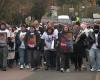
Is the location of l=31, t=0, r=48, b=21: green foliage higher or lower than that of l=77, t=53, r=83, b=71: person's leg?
higher

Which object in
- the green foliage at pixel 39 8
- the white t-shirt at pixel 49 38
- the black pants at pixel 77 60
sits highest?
the green foliage at pixel 39 8

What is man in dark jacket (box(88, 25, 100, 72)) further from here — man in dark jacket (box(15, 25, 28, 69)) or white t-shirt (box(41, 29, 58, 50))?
man in dark jacket (box(15, 25, 28, 69))

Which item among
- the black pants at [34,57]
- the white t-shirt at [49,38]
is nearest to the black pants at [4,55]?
the black pants at [34,57]

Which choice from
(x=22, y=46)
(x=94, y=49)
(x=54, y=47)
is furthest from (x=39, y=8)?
(x=94, y=49)

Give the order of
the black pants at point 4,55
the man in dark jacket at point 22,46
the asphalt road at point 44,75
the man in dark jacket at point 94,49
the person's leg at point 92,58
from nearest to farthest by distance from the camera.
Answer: the asphalt road at point 44,75 → the man in dark jacket at point 94,49 → the person's leg at point 92,58 → the black pants at point 4,55 → the man in dark jacket at point 22,46

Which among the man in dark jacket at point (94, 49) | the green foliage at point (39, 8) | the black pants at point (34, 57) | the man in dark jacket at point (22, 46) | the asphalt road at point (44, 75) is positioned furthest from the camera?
the green foliage at point (39, 8)

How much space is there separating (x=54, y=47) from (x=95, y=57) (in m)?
1.67

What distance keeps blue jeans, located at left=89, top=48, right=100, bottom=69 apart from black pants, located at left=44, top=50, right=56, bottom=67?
1528mm

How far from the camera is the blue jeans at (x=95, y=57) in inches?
746

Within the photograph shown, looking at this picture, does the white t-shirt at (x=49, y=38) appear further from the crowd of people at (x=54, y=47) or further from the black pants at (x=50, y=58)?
the black pants at (x=50, y=58)

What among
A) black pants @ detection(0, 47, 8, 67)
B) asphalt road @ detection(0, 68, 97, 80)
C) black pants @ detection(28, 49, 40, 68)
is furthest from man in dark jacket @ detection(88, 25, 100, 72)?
black pants @ detection(0, 47, 8, 67)

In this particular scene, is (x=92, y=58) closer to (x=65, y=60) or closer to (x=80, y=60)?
(x=80, y=60)

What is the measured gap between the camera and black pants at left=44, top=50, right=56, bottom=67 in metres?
19.4

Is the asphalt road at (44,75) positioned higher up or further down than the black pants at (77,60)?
further down
